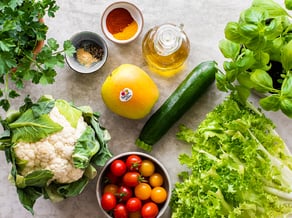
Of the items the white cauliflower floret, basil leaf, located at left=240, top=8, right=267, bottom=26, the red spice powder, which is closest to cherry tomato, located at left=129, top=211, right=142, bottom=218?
the white cauliflower floret

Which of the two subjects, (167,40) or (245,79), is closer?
(245,79)

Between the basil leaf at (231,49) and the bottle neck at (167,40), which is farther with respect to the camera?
the bottle neck at (167,40)

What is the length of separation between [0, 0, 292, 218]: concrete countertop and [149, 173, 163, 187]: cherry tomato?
78 mm

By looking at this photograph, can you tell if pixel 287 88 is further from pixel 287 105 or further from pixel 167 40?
pixel 167 40

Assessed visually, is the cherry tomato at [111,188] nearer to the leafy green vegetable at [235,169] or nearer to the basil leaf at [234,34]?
the leafy green vegetable at [235,169]

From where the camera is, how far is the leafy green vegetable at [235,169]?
4.94 feet

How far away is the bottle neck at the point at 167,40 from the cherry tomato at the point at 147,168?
334 mm

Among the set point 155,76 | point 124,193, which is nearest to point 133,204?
point 124,193

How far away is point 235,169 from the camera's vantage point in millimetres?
1501

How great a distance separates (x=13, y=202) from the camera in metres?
1.75

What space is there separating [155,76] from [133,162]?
299mm

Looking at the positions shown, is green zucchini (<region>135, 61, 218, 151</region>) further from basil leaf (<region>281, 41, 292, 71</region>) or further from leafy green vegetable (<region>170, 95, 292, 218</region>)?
basil leaf (<region>281, 41, 292, 71</region>)

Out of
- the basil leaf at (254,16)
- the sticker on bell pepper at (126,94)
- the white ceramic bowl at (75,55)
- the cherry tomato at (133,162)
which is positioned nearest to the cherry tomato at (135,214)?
the cherry tomato at (133,162)

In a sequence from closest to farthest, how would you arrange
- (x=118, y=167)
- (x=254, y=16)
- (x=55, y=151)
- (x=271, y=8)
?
(x=254, y=16)
(x=271, y=8)
(x=55, y=151)
(x=118, y=167)
